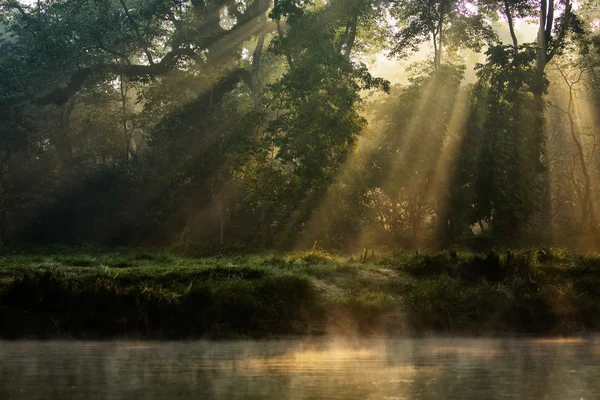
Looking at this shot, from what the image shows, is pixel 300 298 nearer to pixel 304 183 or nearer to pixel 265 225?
pixel 304 183

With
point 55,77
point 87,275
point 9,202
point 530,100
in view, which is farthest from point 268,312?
point 55,77

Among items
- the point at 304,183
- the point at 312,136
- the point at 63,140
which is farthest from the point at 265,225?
the point at 63,140

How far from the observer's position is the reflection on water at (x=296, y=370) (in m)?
7.52

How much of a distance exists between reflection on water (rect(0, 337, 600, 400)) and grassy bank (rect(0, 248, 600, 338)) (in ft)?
4.01

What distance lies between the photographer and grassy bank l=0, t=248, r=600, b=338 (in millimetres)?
15203

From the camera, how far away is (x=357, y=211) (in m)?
38.2

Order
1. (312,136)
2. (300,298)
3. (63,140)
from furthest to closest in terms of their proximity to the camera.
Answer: (63,140), (312,136), (300,298)

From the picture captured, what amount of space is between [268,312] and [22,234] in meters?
33.9

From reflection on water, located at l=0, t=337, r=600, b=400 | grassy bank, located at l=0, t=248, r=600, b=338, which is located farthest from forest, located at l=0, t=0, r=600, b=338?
reflection on water, located at l=0, t=337, r=600, b=400

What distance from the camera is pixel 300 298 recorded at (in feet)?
55.0

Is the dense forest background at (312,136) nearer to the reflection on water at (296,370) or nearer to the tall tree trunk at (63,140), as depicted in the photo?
the tall tree trunk at (63,140)

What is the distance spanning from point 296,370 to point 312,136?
25.7 meters

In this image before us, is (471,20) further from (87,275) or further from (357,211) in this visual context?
(87,275)

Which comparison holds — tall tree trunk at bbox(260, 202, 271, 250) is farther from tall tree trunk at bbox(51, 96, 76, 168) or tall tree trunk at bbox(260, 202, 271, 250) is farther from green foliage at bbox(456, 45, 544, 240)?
tall tree trunk at bbox(51, 96, 76, 168)
